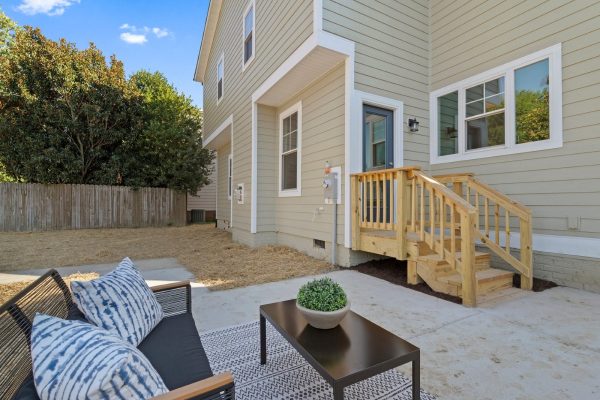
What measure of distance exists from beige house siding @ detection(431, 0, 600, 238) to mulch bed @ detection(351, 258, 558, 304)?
0.74 m

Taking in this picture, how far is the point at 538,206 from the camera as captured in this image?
13.7ft

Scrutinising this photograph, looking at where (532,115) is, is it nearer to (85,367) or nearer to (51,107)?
(85,367)

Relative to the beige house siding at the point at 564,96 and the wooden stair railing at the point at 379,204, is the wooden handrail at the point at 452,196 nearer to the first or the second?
the wooden stair railing at the point at 379,204

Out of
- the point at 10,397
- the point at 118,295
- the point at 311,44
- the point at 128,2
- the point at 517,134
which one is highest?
the point at 128,2

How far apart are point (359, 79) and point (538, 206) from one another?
3.20 metres

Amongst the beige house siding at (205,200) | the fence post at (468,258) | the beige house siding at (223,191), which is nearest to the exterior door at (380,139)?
the fence post at (468,258)

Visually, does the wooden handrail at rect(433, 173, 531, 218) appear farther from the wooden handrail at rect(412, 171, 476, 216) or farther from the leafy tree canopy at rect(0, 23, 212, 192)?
the leafy tree canopy at rect(0, 23, 212, 192)

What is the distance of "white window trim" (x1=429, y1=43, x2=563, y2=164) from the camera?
3980mm

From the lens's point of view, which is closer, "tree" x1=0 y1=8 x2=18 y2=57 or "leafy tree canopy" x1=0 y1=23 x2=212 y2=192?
"leafy tree canopy" x1=0 y1=23 x2=212 y2=192

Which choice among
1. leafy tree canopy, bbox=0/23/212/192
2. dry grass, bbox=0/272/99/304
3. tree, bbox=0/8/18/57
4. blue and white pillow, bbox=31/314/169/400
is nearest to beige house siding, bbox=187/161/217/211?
leafy tree canopy, bbox=0/23/212/192

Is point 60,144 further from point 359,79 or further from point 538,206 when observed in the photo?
point 538,206

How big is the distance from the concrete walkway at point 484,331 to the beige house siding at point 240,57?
389cm

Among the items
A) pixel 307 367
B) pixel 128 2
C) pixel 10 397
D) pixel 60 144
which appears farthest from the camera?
pixel 128 2

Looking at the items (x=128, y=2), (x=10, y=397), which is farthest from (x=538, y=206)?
(x=128, y=2)
